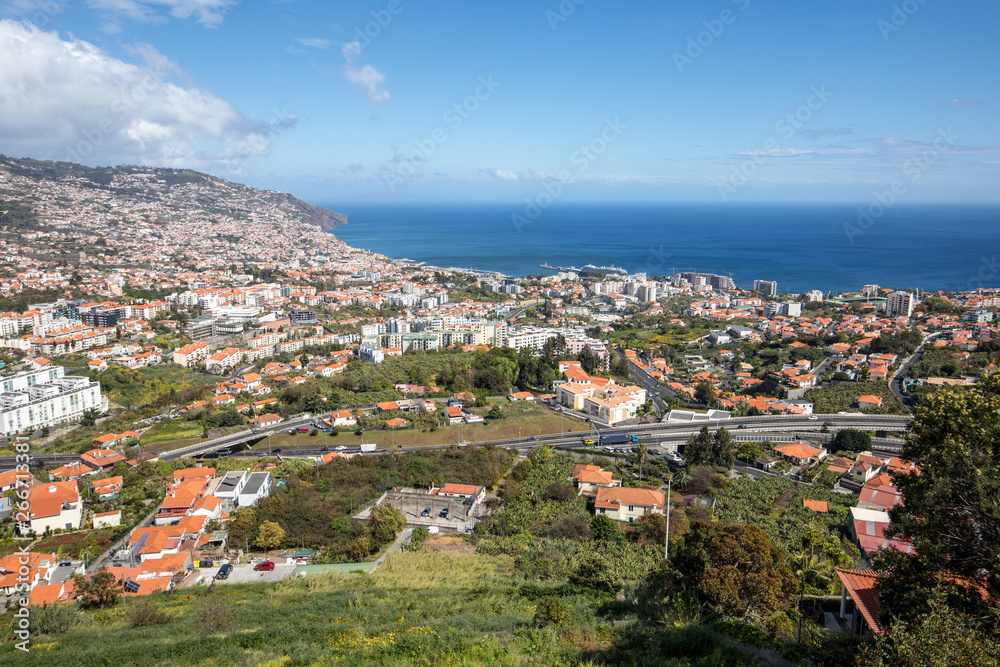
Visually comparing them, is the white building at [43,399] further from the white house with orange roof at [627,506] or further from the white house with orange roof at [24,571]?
the white house with orange roof at [627,506]

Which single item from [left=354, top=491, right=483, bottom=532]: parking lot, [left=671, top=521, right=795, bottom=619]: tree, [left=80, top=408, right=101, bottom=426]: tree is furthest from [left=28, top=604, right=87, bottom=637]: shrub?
[left=80, top=408, right=101, bottom=426]: tree

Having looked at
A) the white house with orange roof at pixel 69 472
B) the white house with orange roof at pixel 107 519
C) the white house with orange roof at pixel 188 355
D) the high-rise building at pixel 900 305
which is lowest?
the white house with orange roof at pixel 107 519

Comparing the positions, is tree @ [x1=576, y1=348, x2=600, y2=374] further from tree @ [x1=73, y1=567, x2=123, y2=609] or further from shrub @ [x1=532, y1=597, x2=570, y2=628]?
shrub @ [x1=532, y1=597, x2=570, y2=628]

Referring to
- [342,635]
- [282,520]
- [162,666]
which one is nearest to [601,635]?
[342,635]

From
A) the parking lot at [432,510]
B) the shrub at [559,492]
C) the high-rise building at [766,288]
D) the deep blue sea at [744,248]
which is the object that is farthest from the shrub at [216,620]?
the deep blue sea at [744,248]

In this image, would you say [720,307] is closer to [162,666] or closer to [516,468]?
[516,468]

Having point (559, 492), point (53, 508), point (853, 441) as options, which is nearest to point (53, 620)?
point (53, 508)

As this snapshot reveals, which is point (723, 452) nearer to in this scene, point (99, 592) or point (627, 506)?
point (627, 506)
